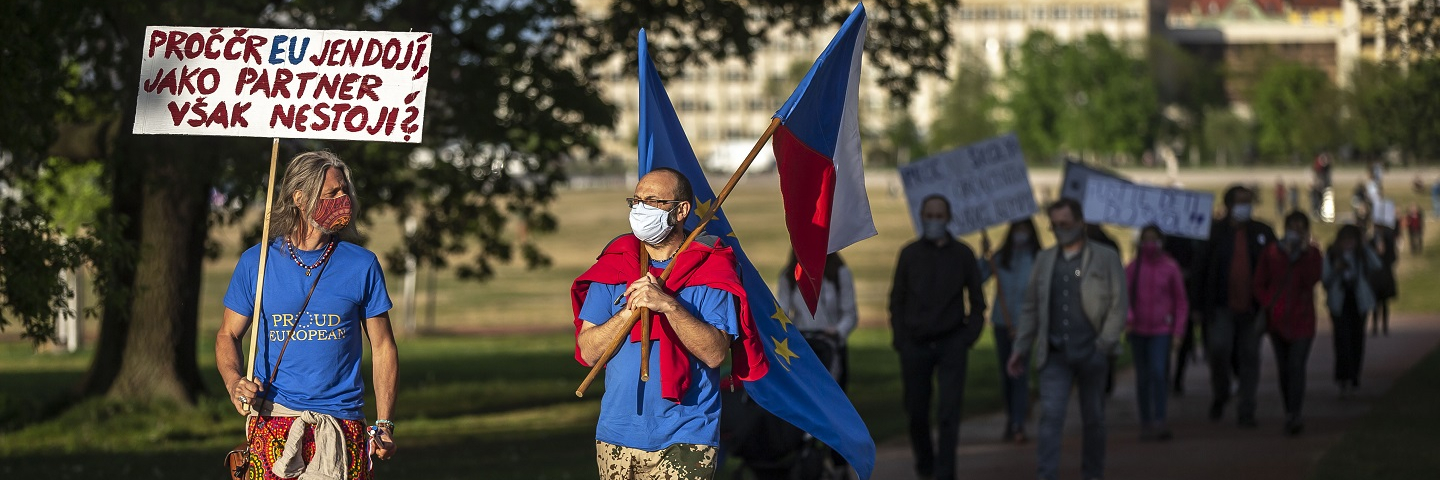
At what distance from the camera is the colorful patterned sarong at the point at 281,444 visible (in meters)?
5.50

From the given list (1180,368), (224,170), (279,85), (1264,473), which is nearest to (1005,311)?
(1264,473)

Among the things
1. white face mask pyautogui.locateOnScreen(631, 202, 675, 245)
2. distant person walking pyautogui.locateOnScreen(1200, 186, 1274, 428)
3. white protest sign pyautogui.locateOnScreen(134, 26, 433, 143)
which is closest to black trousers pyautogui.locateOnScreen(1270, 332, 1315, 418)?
distant person walking pyautogui.locateOnScreen(1200, 186, 1274, 428)

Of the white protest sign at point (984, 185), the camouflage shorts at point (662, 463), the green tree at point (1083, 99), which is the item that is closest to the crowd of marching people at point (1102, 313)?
the white protest sign at point (984, 185)

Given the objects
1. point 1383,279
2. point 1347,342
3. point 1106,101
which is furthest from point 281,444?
point 1106,101

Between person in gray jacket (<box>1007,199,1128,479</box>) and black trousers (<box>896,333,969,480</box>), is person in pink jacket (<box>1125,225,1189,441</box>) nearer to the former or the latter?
person in gray jacket (<box>1007,199,1128,479</box>)

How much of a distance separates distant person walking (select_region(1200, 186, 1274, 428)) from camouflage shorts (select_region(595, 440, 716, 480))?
922 cm

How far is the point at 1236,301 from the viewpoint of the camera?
14.4 metres

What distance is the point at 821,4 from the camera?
68.8 feet

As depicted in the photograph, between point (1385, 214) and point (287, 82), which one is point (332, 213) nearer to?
point (287, 82)

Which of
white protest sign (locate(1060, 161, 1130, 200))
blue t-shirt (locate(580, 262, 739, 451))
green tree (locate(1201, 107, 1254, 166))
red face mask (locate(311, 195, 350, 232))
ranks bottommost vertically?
blue t-shirt (locate(580, 262, 739, 451))

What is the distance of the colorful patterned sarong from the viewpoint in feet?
18.1

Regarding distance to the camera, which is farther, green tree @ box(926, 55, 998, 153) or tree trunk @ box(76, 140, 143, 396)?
green tree @ box(926, 55, 998, 153)

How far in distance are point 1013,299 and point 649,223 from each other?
8876 millimetres

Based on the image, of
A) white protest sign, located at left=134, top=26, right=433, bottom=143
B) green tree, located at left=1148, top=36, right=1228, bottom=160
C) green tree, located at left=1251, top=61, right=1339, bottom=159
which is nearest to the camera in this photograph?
white protest sign, located at left=134, top=26, right=433, bottom=143
